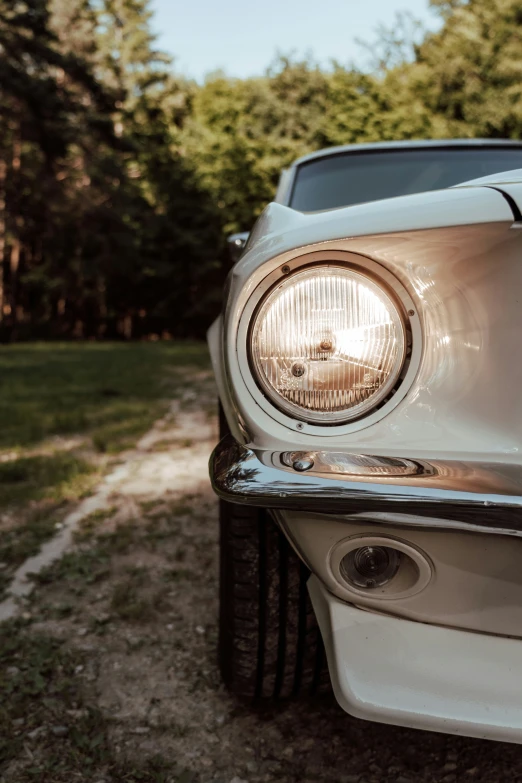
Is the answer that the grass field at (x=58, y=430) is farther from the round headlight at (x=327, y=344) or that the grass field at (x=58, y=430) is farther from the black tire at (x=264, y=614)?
the round headlight at (x=327, y=344)

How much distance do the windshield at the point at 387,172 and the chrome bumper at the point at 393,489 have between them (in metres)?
1.44

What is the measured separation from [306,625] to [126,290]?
2360cm

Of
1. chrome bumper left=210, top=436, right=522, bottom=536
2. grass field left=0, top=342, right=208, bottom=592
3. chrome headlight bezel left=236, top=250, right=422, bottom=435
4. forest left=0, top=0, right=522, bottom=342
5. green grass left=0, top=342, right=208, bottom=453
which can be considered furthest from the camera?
forest left=0, top=0, right=522, bottom=342

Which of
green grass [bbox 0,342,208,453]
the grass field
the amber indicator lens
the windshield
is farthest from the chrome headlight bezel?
green grass [bbox 0,342,208,453]

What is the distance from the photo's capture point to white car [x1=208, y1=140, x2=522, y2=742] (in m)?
1.10

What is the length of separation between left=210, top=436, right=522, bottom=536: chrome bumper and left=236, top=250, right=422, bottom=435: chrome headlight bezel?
3.1 inches

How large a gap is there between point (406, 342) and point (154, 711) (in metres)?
1.17

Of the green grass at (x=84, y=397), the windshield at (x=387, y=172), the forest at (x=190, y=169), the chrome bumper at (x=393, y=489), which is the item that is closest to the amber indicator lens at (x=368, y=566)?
the chrome bumper at (x=393, y=489)

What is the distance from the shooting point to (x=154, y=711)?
5.43 ft

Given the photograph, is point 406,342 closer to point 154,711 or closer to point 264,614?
point 264,614

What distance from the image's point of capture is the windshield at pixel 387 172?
2.42 meters

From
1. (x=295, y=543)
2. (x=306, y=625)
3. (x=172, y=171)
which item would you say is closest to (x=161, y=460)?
(x=306, y=625)

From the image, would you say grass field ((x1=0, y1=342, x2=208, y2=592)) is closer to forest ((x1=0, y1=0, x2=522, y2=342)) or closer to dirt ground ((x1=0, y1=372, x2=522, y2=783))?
dirt ground ((x1=0, y1=372, x2=522, y2=783))

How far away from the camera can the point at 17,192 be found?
1994cm
